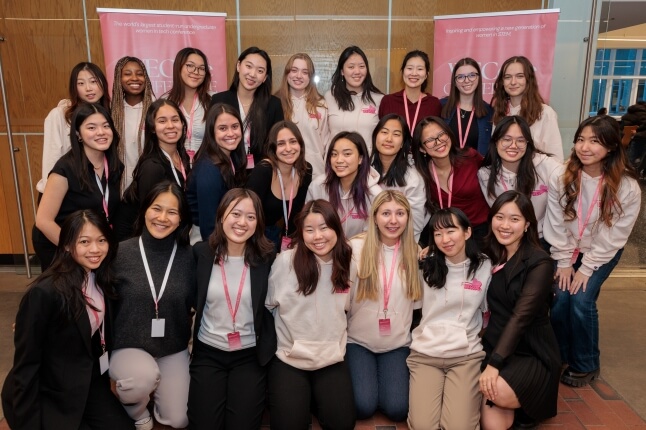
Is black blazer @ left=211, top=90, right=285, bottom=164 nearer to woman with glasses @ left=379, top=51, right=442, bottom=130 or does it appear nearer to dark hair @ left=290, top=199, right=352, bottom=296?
woman with glasses @ left=379, top=51, right=442, bottom=130

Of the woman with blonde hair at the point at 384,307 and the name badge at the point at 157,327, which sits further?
the woman with blonde hair at the point at 384,307

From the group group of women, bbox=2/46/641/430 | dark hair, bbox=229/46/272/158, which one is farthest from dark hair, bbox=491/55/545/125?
dark hair, bbox=229/46/272/158

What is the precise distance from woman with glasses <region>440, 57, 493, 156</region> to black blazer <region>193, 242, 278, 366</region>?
2.11 metres

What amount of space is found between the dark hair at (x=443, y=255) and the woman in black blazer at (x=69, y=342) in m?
1.88

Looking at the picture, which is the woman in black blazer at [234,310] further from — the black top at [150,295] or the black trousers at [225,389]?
the black top at [150,295]

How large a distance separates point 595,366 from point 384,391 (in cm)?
162

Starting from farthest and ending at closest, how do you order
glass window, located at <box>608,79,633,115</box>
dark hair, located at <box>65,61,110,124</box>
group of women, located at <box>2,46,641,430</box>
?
glass window, located at <box>608,79,633,115</box>
dark hair, located at <box>65,61,110,124</box>
group of women, located at <box>2,46,641,430</box>

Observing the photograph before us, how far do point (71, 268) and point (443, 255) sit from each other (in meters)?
2.14

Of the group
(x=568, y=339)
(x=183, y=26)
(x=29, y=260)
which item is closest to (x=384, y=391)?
(x=568, y=339)

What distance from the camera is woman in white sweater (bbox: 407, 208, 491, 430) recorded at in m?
3.05

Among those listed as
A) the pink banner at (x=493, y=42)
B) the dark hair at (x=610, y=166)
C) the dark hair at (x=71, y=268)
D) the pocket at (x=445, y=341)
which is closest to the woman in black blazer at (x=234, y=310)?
the dark hair at (x=71, y=268)

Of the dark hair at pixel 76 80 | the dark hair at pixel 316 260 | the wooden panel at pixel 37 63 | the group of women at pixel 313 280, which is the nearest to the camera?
the group of women at pixel 313 280

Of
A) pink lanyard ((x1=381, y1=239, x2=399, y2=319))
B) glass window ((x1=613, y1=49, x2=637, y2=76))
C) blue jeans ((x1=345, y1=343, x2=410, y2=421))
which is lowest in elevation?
blue jeans ((x1=345, y1=343, x2=410, y2=421))

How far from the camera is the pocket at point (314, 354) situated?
306 cm
